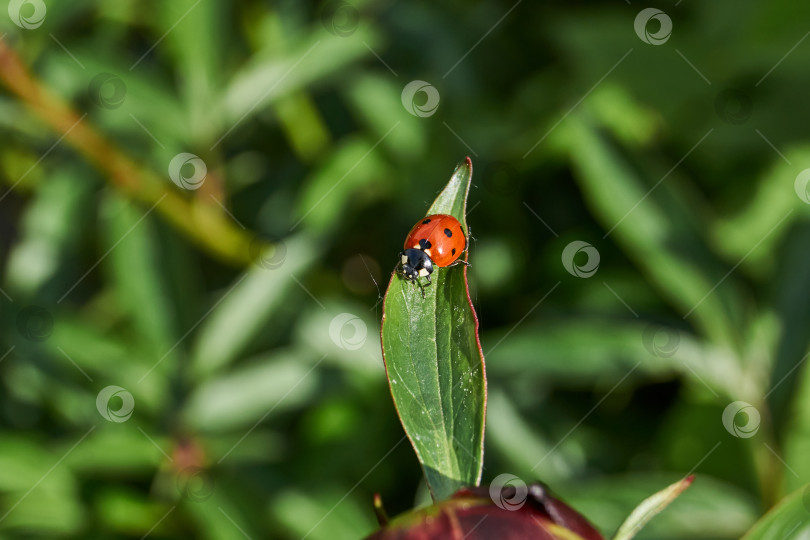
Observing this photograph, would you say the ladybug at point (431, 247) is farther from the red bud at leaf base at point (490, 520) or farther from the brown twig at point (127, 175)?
the brown twig at point (127, 175)

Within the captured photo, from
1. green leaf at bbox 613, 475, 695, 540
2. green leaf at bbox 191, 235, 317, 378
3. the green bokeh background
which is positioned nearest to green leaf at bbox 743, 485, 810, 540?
green leaf at bbox 613, 475, 695, 540

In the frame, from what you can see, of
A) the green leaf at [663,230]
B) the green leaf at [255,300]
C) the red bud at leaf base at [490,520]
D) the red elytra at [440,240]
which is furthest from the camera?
the green leaf at [255,300]

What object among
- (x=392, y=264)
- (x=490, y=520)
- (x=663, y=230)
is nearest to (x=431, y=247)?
(x=490, y=520)

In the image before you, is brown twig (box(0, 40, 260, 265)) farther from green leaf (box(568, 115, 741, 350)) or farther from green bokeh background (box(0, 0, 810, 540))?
green leaf (box(568, 115, 741, 350))

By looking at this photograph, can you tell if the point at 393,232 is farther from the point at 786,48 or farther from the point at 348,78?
the point at 786,48

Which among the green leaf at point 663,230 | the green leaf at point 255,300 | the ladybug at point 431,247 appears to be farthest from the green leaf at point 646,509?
the green leaf at point 255,300

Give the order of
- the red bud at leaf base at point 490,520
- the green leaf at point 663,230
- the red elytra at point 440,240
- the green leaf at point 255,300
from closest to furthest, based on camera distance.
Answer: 1. the red bud at leaf base at point 490,520
2. the red elytra at point 440,240
3. the green leaf at point 663,230
4. the green leaf at point 255,300

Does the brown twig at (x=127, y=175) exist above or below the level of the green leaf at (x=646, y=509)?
above
